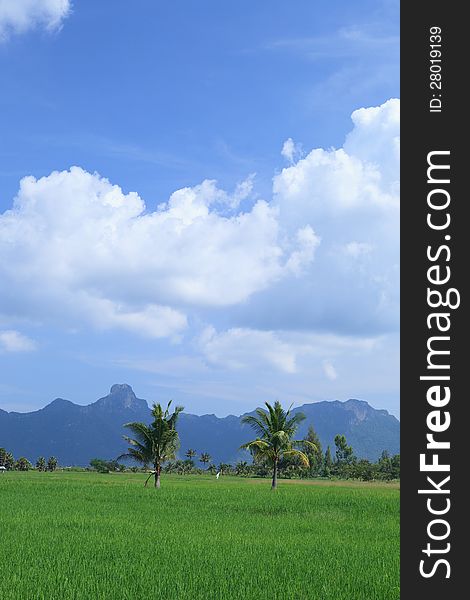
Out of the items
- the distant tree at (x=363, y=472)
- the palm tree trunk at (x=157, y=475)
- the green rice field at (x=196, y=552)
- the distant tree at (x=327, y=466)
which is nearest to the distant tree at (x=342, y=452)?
the distant tree at (x=327, y=466)

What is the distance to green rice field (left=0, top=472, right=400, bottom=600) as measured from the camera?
8594 mm

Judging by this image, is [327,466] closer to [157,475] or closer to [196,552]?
[157,475]

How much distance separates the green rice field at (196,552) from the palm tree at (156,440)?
14.6 meters

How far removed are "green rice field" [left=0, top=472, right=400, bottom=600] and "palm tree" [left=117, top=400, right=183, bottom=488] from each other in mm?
14597

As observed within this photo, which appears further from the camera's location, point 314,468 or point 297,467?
point 314,468

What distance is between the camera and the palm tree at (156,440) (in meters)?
36.2

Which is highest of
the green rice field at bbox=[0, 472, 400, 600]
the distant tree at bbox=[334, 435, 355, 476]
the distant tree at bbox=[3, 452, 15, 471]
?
the distant tree at bbox=[334, 435, 355, 476]

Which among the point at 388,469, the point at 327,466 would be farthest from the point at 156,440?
the point at 327,466

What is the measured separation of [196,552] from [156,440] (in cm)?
2557

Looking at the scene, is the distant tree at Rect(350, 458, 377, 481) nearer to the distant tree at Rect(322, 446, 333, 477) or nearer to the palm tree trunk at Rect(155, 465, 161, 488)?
the distant tree at Rect(322, 446, 333, 477)

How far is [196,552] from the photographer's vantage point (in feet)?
37.7

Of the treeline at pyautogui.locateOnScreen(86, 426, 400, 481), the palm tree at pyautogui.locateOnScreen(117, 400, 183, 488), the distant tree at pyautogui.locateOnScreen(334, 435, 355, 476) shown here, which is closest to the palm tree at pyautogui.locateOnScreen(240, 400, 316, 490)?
the palm tree at pyautogui.locateOnScreen(117, 400, 183, 488)

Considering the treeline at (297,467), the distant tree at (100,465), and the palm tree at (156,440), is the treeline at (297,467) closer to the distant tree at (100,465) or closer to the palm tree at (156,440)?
the distant tree at (100,465)

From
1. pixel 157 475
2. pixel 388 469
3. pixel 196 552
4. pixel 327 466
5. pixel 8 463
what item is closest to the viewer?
pixel 196 552
